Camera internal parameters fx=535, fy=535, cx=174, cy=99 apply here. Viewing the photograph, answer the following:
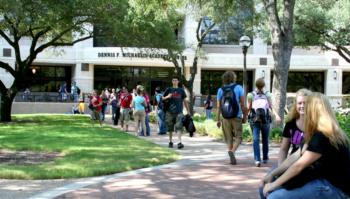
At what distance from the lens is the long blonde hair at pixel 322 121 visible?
3.80 m

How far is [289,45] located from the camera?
15109 millimetres

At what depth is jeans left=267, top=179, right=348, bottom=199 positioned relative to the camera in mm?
3795

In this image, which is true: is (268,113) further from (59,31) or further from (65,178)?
(59,31)

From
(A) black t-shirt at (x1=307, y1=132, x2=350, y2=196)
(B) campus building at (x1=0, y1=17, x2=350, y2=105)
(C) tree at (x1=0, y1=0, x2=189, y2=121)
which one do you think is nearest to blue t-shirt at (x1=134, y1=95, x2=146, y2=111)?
(C) tree at (x1=0, y1=0, x2=189, y2=121)

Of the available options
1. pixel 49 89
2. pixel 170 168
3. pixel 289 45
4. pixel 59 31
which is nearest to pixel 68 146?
pixel 170 168

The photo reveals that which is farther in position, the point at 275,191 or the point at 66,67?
the point at 66,67

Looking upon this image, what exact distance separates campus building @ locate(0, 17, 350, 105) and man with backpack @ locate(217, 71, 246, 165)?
3219 centimetres

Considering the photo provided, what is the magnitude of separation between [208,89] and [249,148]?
33268 millimetres

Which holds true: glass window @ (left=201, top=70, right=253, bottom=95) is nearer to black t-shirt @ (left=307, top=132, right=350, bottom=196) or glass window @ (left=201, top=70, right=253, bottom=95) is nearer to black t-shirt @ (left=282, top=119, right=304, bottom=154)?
black t-shirt @ (left=282, top=119, right=304, bottom=154)

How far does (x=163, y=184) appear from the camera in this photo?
7914 millimetres

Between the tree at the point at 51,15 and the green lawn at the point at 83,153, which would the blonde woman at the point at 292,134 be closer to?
the green lawn at the point at 83,153

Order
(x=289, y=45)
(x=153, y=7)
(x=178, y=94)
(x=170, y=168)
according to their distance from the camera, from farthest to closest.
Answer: (x=153, y=7) → (x=289, y=45) → (x=178, y=94) → (x=170, y=168)

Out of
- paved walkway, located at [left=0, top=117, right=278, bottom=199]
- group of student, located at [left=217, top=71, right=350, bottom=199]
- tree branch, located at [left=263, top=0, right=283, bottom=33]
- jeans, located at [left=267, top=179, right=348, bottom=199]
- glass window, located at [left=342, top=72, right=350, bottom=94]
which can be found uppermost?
tree branch, located at [left=263, top=0, right=283, bottom=33]

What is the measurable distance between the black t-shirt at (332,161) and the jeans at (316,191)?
42 millimetres
